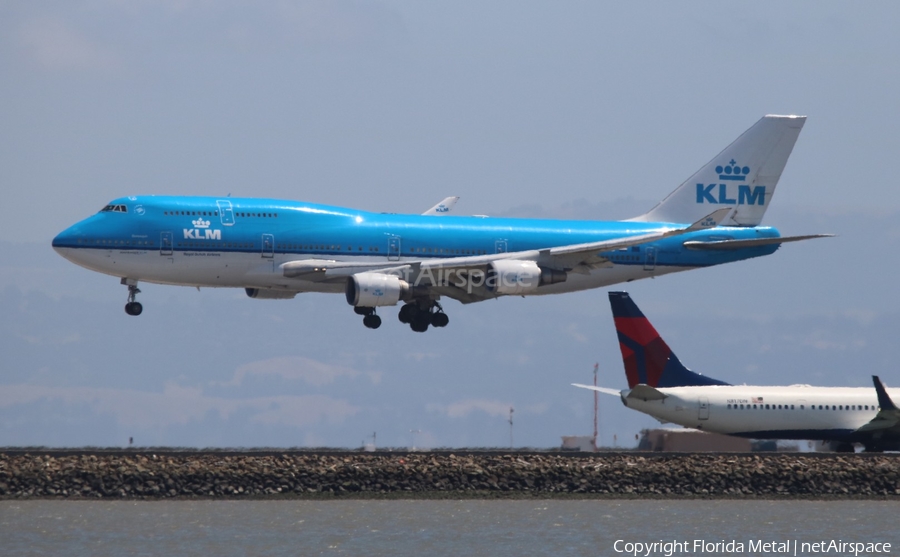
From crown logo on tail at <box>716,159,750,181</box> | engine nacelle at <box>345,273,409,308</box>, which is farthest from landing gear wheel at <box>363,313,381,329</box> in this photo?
crown logo on tail at <box>716,159,750,181</box>

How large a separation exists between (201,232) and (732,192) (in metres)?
29.1

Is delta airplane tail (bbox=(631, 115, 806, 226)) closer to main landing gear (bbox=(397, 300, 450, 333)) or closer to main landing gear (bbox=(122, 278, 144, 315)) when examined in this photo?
main landing gear (bbox=(397, 300, 450, 333))

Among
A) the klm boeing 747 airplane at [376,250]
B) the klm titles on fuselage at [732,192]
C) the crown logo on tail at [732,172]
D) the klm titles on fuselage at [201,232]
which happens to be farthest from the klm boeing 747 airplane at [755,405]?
the klm titles on fuselage at [201,232]

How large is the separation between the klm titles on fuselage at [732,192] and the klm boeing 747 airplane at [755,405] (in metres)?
14.1

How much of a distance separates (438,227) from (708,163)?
17662 mm

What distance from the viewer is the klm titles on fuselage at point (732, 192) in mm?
83500

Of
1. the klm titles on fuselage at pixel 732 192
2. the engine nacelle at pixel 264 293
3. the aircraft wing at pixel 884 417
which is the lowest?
the aircraft wing at pixel 884 417

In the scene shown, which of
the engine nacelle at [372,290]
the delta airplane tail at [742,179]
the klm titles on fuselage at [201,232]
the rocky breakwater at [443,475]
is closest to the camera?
the rocky breakwater at [443,475]

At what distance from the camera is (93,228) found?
69.1 meters

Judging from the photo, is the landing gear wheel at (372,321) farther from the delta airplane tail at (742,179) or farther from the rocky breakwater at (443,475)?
the delta airplane tail at (742,179)
